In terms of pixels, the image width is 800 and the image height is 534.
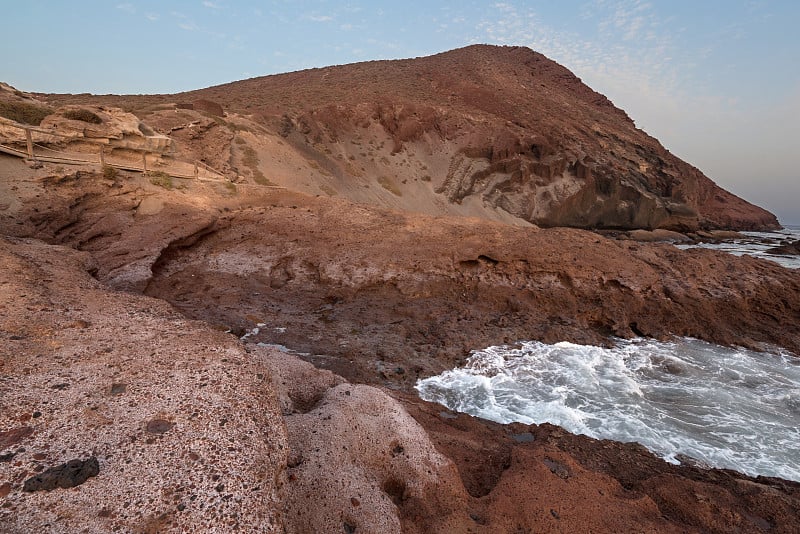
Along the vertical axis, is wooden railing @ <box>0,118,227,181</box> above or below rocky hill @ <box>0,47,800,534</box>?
above

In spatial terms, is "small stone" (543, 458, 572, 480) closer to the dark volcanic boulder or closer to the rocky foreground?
the rocky foreground

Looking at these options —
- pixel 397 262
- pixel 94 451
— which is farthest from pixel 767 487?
pixel 397 262

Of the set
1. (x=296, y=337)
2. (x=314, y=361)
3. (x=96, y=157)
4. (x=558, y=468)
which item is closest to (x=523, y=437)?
(x=558, y=468)

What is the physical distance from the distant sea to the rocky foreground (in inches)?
16.4

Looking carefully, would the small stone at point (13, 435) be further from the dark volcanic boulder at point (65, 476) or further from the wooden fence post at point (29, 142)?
the wooden fence post at point (29, 142)

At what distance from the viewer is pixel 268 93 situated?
27359mm

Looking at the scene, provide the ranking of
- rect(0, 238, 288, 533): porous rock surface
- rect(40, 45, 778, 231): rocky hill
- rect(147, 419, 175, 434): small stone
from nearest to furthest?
rect(0, 238, 288, 533): porous rock surface
rect(147, 419, 175, 434): small stone
rect(40, 45, 778, 231): rocky hill

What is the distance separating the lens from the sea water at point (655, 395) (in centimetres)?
442

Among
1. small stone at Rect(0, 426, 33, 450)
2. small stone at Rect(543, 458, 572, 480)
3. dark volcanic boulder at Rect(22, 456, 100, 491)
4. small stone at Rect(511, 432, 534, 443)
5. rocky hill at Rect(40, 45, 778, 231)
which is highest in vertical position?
rocky hill at Rect(40, 45, 778, 231)

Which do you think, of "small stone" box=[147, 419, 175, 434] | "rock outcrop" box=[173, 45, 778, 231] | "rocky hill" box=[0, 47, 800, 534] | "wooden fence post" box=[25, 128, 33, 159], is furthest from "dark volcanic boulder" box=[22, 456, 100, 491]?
"rock outcrop" box=[173, 45, 778, 231]

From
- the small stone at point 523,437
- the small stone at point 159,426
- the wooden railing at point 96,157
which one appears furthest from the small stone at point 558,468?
the wooden railing at point 96,157

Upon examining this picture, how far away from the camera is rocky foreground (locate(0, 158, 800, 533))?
5.63ft

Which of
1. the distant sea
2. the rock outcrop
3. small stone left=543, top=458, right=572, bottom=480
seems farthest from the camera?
the rock outcrop

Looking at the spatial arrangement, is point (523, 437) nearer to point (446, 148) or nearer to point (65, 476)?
point (65, 476)
